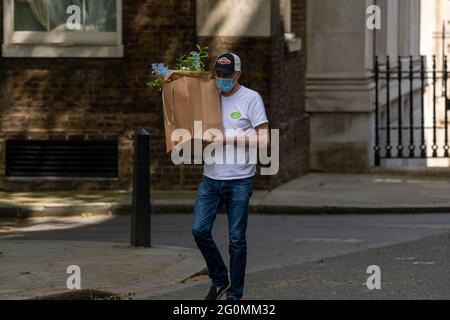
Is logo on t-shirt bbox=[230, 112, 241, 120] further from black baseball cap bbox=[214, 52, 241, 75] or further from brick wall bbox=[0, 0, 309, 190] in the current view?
brick wall bbox=[0, 0, 309, 190]

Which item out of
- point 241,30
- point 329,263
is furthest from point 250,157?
point 241,30

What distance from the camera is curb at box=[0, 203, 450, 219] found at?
59.1ft

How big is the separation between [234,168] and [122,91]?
9.15 m

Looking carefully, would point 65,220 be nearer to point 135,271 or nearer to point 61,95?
point 61,95

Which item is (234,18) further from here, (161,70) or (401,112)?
(161,70)

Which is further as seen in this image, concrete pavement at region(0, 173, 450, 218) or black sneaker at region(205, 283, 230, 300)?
concrete pavement at region(0, 173, 450, 218)

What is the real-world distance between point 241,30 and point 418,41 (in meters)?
14.3

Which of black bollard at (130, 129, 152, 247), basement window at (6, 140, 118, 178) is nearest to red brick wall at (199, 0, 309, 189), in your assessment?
basement window at (6, 140, 118, 178)

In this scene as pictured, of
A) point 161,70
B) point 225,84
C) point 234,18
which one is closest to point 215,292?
point 225,84

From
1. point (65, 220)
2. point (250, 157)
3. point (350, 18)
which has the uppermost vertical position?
point (350, 18)

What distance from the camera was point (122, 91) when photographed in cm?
1983

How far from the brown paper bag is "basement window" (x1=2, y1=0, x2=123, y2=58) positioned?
899 cm

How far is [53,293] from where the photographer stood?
1127 cm

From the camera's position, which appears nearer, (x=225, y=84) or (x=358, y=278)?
A: (x=225, y=84)
